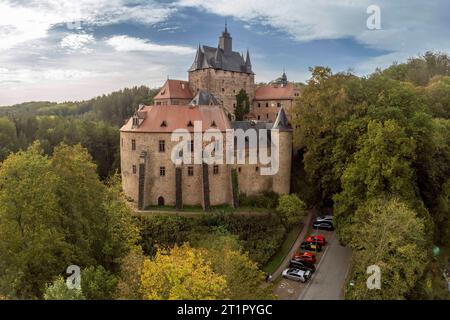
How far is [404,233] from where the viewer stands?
21.1 m

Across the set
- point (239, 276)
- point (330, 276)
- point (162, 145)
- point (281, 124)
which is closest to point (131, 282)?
point (239, 276)

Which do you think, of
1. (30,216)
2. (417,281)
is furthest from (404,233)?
(30,216)

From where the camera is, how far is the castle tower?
38.6 m

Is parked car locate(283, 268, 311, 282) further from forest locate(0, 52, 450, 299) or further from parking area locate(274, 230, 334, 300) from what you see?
forest locate(0, 52, 450, 299)

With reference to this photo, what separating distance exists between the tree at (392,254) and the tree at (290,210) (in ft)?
35.4

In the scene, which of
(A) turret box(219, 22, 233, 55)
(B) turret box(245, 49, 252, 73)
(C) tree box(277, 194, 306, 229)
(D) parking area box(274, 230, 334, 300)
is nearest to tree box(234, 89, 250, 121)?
(B) turret box(245, 49, 252, 73)

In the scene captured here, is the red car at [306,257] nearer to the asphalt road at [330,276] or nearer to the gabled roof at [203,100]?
the asphalt road at [330,276]

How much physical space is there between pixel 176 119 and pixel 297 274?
19.3m

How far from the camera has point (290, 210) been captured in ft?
111

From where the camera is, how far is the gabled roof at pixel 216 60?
2270 inches

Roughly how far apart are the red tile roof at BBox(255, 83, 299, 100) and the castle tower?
2442 centimetres

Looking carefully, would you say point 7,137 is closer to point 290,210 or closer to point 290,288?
point 290,210

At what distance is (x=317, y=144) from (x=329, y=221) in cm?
722

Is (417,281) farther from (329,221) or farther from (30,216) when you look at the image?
(30,216)
